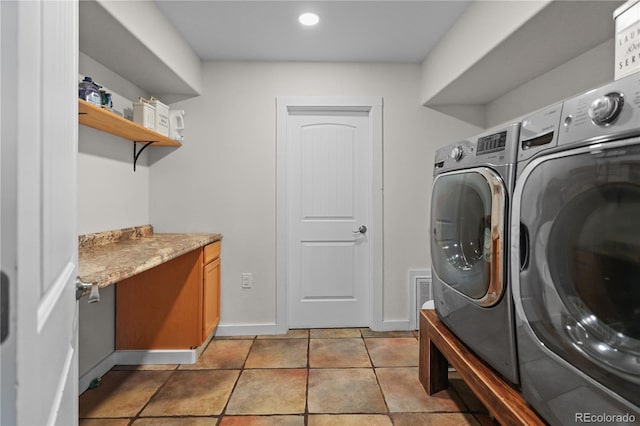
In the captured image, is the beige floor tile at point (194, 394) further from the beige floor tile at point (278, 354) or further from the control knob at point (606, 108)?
the control knob at point (606, 108)

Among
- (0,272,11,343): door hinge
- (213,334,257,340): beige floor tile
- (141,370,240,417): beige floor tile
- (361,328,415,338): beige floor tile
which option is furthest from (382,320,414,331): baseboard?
(0,272,11,343): door hinge

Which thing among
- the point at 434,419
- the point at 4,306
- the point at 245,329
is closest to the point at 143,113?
the point at 245,329

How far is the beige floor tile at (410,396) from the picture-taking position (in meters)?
1.81

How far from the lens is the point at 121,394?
77.4 inches

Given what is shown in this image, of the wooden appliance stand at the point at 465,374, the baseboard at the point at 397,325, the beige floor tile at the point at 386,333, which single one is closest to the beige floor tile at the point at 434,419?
the wooden appliance stand at the point at 465,374

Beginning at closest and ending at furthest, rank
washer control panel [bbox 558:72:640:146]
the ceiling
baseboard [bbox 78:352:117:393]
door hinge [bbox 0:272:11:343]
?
door hinge [bbox 0:272:11:343] < washer control panel [bbox 558:72:640:146] < baseboard [bbox 78:352:117:393] < the ceiling

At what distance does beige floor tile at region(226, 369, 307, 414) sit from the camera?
1.80m

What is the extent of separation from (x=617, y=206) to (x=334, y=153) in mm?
2370

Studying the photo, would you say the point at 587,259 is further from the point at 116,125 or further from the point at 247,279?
the point at 247,279

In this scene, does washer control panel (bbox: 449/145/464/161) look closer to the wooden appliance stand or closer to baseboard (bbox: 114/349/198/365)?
the wooden appliance stand

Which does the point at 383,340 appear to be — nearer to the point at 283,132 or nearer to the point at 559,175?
the point at 283,132

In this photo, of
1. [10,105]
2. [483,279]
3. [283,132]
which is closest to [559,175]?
[483,279]

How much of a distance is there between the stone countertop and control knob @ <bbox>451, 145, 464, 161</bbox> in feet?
5.01

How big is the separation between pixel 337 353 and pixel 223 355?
84cm
